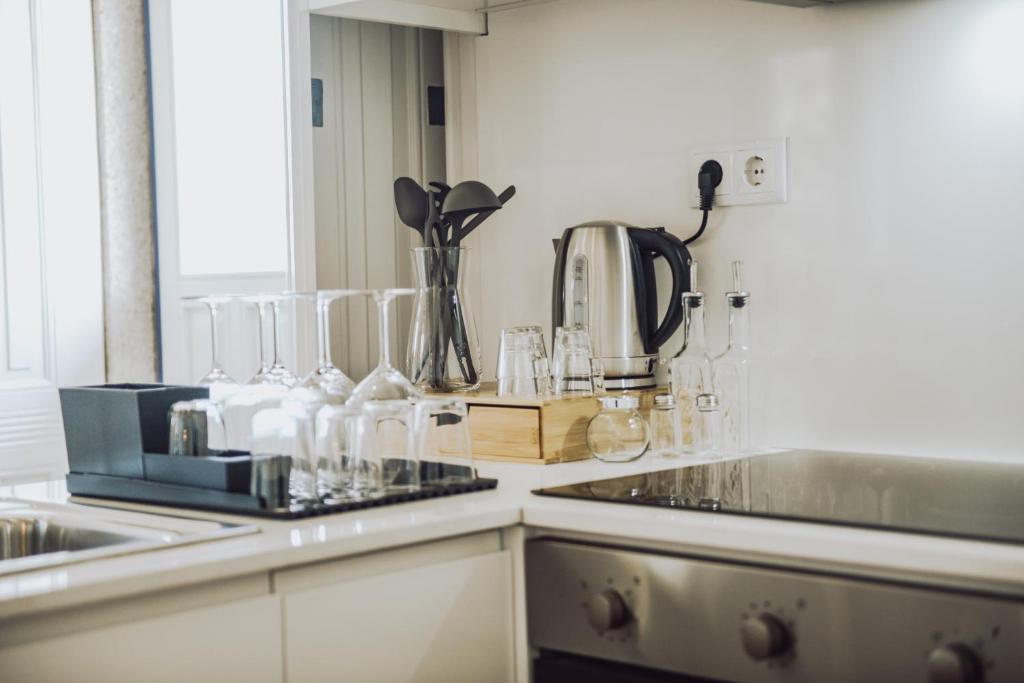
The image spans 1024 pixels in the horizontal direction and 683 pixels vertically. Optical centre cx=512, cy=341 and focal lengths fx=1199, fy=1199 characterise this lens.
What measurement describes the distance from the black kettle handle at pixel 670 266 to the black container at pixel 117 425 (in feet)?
2.44

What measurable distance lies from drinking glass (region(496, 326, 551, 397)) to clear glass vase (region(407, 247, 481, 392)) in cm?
11

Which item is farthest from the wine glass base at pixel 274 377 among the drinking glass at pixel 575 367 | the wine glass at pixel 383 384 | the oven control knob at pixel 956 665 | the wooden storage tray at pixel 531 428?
the oven control knob at pixel 956 665

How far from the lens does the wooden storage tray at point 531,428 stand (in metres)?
1.74

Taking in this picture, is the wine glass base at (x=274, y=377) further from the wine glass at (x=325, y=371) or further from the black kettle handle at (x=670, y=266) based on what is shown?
the black kettle handle at (x=670, y=266)

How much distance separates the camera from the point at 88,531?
1359 millimetres

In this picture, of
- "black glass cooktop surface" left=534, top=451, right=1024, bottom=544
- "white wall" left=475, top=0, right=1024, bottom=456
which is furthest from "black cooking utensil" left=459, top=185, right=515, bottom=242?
"black glass cooktop surface" left=534, top=451, right=1024, bottom=544

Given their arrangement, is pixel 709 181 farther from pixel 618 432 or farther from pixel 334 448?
pixel 334 448

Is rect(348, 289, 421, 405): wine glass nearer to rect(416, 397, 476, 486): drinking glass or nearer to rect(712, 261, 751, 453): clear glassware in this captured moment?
rect(416, 397, 476, 486): drinking glass

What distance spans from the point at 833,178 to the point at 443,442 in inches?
28.4

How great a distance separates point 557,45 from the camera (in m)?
2.13

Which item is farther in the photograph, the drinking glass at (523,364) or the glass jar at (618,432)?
the drinking glass at (523,364)

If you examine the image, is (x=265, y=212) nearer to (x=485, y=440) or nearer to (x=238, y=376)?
(x=238, y=376)

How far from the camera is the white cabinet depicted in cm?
118

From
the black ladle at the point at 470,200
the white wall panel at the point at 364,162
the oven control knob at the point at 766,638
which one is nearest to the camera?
Result: the oven control knob at the point at 766,638
